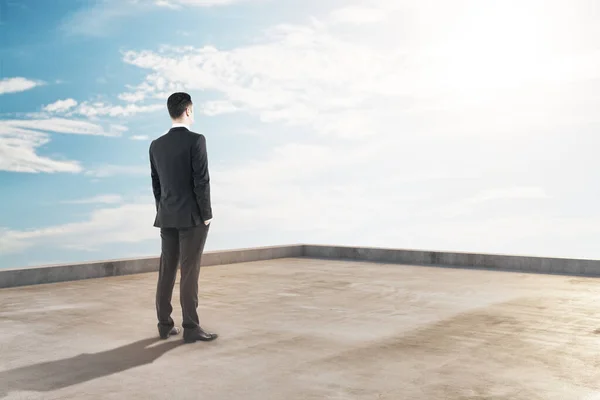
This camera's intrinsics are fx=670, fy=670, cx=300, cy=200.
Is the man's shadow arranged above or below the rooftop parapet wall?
below

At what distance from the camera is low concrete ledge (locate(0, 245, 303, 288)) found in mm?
8383

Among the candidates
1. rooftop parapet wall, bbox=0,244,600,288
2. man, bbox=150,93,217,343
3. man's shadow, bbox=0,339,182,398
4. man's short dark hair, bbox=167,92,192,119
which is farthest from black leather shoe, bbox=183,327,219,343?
rooftop parapet wall, bbox=0,244,600,288

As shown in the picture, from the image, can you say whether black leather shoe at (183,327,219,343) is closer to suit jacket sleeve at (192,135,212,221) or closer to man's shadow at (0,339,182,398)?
man's shadow at (0,339,182,398)

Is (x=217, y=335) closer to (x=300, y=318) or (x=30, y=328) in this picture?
(x=300, y=318)

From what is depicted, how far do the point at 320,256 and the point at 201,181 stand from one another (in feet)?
25.4

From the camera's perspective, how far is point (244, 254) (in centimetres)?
1152

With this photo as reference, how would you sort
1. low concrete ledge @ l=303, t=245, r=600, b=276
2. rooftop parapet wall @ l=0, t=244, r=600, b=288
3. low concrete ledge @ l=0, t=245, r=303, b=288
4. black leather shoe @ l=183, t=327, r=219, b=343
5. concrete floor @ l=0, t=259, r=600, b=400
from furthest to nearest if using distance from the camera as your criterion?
1. low concrete ledge @ l=303, t=245, r=600, b=276
2. rooftop parapet wall @ l=0, t=244, r=600, b=288
3. low concrete ledge @ l=0, t=245, r=303, b=288
4. black leather shoe @ l=183, t=327, r=219, b=343
5. concrete floor @ l=0, t=259, r=600, b=400

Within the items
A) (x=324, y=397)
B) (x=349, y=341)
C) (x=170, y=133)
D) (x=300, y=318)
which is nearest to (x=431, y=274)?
(x=300, y=318)

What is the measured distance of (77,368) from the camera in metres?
4.45

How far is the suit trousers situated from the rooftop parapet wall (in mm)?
3891

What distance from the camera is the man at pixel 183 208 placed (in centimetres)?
507

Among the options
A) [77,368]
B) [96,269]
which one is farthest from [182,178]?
[96,269]

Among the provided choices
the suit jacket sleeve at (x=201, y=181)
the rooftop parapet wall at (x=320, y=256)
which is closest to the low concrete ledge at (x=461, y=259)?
the rooftop parapet wall at (x=320, y=256)

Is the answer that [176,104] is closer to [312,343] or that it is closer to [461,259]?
[312,343]
